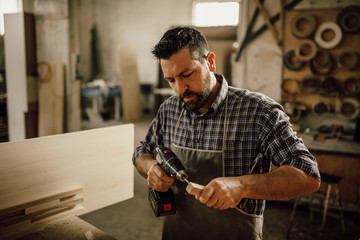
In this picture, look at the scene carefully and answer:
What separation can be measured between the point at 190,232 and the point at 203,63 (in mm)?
822

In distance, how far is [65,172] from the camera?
65.6 inches

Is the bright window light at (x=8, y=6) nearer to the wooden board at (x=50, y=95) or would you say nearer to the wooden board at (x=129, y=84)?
the wooden board at (x=129, y=84)

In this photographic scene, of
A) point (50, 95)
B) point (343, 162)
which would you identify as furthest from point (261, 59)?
point (50, 95)

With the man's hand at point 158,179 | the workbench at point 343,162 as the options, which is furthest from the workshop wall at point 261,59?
the man's hand at point 158,179

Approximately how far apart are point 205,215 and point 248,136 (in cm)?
43

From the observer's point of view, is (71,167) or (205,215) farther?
(71,167)

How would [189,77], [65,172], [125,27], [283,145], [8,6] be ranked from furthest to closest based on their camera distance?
[125,27] → [8,6] → [65,172] → [189,77] → [283,145]

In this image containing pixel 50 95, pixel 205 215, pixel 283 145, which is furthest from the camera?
pixel 50 95

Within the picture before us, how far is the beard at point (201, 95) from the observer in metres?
1.43

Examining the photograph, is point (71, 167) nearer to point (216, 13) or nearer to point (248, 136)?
point (248, 136)

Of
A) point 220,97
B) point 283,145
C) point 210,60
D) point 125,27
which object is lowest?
point 283,145

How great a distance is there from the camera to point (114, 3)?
952cm

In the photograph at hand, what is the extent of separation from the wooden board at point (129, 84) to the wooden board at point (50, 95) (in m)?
2.63

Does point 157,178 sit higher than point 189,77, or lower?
lower
